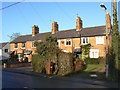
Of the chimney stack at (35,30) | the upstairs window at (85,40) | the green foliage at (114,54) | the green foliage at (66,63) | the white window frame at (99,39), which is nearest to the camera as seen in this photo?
the green foliage at (114,54)

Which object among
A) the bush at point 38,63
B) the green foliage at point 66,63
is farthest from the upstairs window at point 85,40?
the green foliage at point 66,63

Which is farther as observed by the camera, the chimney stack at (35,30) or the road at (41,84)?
the chimney stack at (35,30)

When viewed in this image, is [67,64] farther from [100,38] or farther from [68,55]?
[100,38]

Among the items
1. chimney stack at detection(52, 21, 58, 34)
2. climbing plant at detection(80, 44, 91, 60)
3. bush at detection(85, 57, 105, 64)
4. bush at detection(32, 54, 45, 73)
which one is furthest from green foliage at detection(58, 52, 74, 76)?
chimney stack at detection(52, 21, 58, 34)

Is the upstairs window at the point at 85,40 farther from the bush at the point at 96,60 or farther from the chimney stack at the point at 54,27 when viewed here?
the chimney stack at the point at 54,27

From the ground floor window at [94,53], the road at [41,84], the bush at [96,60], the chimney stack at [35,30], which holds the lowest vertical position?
the road at [41,84]

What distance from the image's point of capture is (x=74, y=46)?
97.1ft

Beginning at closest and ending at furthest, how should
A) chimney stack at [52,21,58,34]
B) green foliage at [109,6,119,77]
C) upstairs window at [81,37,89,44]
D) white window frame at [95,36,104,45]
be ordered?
green foliage at [109,6,119,77], white window frame at [95,36,104,45], upstairs window at [81,37,89,44], chimney stack at [52,21,58,34]

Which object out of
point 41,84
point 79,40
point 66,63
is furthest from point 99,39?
point 41,84

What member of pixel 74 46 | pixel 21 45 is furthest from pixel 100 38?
pixel 21 45

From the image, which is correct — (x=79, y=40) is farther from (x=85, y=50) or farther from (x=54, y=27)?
(x=54, y=27)

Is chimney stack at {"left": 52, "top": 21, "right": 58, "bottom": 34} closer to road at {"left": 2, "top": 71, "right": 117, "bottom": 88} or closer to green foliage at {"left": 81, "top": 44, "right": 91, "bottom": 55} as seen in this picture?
green foliage at {"left": 81, "top": 44, "right": 91, "bottom": 55}

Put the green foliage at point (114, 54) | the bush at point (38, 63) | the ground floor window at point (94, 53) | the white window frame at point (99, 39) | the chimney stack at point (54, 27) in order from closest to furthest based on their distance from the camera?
the green foliage at point (114, 54) → the bush at point (38, 63) → the white window frame at point (99, 39) → the ground floor window at point (94, 53) → the chimney stack at point (54, 27)

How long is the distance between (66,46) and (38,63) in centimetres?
1364
